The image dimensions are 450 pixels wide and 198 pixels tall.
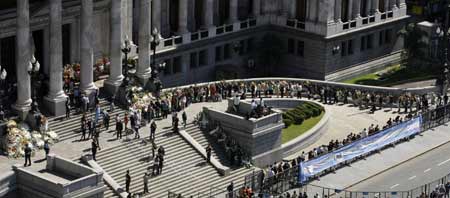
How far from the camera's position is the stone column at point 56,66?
310ft

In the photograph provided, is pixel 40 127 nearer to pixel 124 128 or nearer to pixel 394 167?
pixel 124 128

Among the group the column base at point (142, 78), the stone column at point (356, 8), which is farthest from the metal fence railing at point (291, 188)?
the stone column at point (356, 8)

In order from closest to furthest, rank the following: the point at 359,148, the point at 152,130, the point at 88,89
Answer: the point at 152,130
the point at 88,89
the point at 359,148

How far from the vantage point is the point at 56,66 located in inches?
3770

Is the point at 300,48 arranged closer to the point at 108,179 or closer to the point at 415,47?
the point at 415,47

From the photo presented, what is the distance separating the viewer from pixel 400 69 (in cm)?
13100

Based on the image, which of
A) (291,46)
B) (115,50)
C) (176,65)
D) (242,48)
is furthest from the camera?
(291,46)

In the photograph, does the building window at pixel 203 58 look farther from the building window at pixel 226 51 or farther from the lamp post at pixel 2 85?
the lamp post at pixel 2 85

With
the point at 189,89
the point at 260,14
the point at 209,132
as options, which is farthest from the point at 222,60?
the point at 209,132

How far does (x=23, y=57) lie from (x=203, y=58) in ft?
100

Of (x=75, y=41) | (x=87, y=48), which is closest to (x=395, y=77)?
(x=75, y=41)

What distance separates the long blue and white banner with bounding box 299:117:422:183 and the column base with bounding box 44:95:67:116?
61.2 ft

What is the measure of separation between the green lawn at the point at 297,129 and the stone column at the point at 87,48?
643 inches

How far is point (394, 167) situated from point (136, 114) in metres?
21.8
